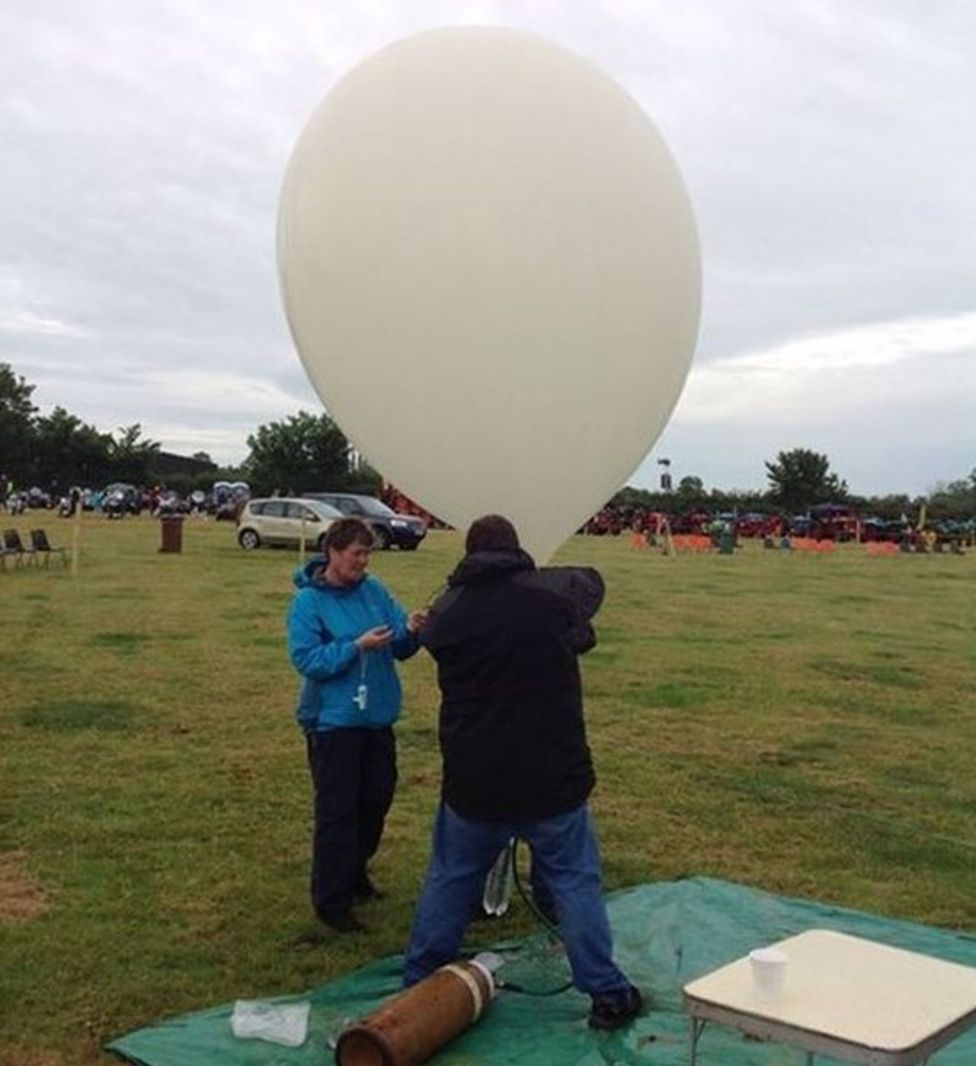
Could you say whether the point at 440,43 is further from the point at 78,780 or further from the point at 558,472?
the point at 78,780

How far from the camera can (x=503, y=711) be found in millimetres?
3604

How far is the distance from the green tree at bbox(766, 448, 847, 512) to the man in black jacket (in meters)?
61.1

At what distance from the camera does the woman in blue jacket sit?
14.4 feet

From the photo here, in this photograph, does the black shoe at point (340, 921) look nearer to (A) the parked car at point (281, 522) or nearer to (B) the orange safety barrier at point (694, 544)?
(A) the parked car at point (281, 522)

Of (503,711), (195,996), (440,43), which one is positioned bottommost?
(195,996)

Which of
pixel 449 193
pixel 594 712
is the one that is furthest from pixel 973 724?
pixel 449 193

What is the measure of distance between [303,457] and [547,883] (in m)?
48.6

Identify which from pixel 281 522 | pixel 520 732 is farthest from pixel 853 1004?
pixel 281 522

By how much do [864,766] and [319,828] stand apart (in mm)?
4015

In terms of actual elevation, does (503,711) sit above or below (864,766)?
above

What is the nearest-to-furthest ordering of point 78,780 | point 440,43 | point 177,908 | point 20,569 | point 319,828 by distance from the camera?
point 440,43 → point 319,828 → point 177,908 → point 78,780 → point 20,569

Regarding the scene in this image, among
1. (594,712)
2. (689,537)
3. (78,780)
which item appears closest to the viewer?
(78,780)

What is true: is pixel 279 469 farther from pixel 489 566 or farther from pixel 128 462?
pixel 489 566

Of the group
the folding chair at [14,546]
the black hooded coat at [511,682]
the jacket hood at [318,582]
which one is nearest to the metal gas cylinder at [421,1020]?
the black hooded coat at [511,682]
